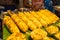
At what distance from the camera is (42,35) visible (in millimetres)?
1398

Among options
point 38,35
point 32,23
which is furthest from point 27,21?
point 38,35

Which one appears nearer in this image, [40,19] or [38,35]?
[38,35]

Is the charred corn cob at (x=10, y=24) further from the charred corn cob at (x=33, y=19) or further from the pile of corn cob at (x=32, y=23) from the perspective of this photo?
the charred corn cob at (x=33, y=19)

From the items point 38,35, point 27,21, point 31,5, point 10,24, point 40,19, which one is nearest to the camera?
point 38,35

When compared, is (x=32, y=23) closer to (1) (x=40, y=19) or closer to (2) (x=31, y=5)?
(1) (x=40, y=19)

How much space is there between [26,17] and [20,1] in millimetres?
213

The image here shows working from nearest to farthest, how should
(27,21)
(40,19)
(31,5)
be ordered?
(27,21) → (40,19) → (31,5)

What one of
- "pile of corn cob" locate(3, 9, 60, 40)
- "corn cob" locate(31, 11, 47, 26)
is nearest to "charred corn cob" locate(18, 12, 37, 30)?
"pile of corn cob" locate(3, 9, 60, 40)

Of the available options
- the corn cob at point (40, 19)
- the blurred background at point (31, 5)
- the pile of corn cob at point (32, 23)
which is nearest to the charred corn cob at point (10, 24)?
the pile of corn cob at point (32, 23)

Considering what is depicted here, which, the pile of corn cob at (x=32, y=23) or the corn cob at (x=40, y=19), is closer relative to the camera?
the pile of corn cob at (x=32, y=23)

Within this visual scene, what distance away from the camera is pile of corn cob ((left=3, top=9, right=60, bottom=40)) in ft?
4.55

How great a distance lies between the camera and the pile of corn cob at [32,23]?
1.39 meters

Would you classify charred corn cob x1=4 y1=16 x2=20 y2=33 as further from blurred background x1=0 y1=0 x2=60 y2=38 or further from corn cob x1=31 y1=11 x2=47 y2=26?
corn cob x1=31 y1=11 x2=47 y2=26

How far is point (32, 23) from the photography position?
5.41 feet
